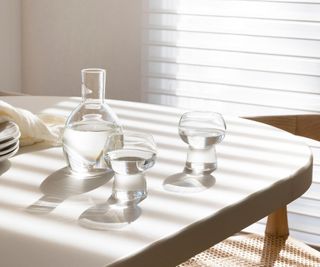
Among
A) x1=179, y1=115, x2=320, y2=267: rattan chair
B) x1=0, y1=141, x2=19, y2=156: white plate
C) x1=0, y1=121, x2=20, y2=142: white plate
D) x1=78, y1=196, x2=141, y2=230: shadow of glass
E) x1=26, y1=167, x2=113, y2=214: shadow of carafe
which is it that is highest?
x1=0, y1=121, x2=20, y2=142: white plate

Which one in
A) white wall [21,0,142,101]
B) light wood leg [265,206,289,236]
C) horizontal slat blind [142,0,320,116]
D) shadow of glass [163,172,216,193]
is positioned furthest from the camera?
white wall [21,0,142,101]

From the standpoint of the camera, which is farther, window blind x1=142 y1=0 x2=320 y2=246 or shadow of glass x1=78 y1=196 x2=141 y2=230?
window blind x1=142 y1=0 x2=320 y2=246

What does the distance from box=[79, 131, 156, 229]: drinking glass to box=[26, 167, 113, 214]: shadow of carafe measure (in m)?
0.06

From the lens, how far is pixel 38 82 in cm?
345

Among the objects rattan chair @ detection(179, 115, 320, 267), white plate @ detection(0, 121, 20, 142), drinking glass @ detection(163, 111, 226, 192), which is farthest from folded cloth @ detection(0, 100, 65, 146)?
rattan chair @ detection(179, 115, 320, 267)

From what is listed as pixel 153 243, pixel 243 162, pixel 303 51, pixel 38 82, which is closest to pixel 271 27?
pixel 303 51

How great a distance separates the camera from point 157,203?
127cm

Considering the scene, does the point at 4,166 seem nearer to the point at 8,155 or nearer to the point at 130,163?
the point at 8,155

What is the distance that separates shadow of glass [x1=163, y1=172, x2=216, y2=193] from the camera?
1.36 meters

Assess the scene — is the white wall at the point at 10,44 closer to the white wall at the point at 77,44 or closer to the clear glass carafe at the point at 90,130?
the white wall at the point at 77,44

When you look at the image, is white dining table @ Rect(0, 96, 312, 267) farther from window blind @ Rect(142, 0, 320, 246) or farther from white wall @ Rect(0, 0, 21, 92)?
white wall @ Rect(0, 0, 21, 92)

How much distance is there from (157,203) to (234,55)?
1.77m

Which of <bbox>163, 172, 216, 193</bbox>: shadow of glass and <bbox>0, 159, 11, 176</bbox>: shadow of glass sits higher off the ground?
<bbox>0, 159, 11, 176</bbox>: shadow of glass

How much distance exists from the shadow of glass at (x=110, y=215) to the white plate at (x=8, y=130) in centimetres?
28
